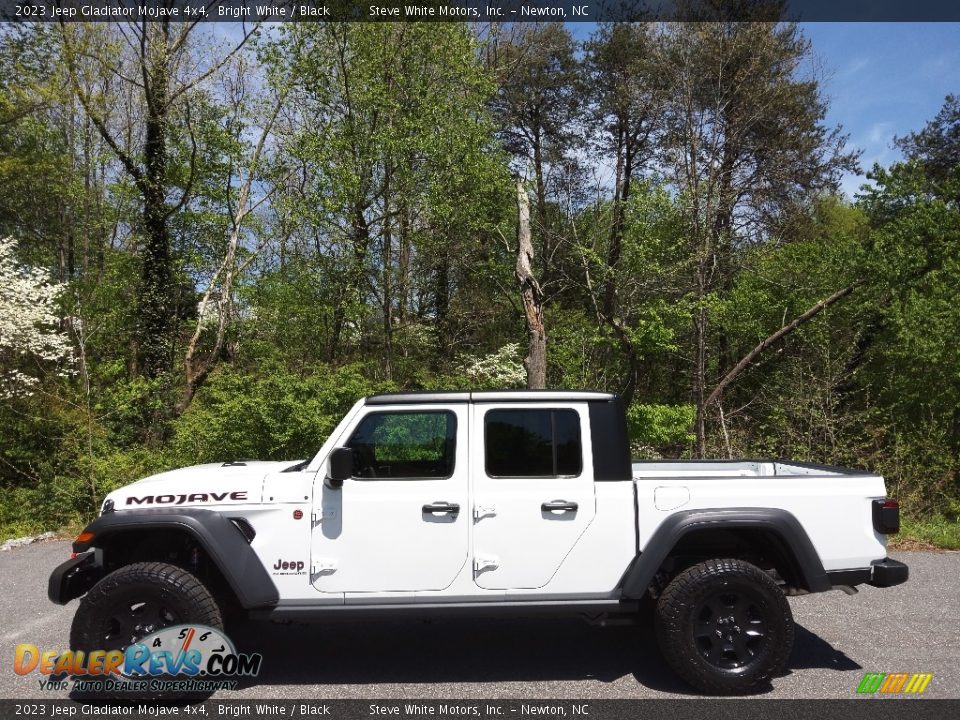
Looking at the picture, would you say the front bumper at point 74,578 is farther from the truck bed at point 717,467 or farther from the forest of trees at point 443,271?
the forest of trees at point 443,271

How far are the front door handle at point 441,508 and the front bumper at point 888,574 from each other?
2535mm

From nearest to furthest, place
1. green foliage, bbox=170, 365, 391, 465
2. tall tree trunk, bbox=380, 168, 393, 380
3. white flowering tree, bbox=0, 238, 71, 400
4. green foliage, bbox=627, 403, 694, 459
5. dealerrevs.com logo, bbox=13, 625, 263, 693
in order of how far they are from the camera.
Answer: dealerrevs.com logo, bbox=13, 625, 263, 693, green foliage, bbox=170, 365, 391, 465, green foliage, bbox=627, 403, 694, 459, white flowering tree, bbox=0, 238, 71, 400, tall tree trunk, bbox=380, 168, 393, 380

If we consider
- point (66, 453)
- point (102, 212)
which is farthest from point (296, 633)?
point (102, 212)

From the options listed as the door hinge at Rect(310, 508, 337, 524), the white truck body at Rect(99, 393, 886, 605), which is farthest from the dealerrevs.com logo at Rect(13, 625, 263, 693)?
the door hinge at Rect(310, 508, 337, 524)

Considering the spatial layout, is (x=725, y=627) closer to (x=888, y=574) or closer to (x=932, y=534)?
(x=888, y=574)

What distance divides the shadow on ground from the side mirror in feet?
4.35

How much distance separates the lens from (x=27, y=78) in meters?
17.5

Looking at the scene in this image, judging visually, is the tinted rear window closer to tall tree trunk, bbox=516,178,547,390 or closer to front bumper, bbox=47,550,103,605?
front bumper, bbox=47,550,103,605

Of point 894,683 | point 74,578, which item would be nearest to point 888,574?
point 894,683

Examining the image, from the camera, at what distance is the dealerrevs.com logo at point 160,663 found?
4125mm

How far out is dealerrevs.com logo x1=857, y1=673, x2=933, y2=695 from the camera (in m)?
4.29

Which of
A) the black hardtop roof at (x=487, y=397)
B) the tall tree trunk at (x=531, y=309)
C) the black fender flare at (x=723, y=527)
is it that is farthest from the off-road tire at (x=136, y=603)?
the tall tree trunk at (x=531, y=309)

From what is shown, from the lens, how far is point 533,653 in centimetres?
502

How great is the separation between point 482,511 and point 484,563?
303 millimetres
